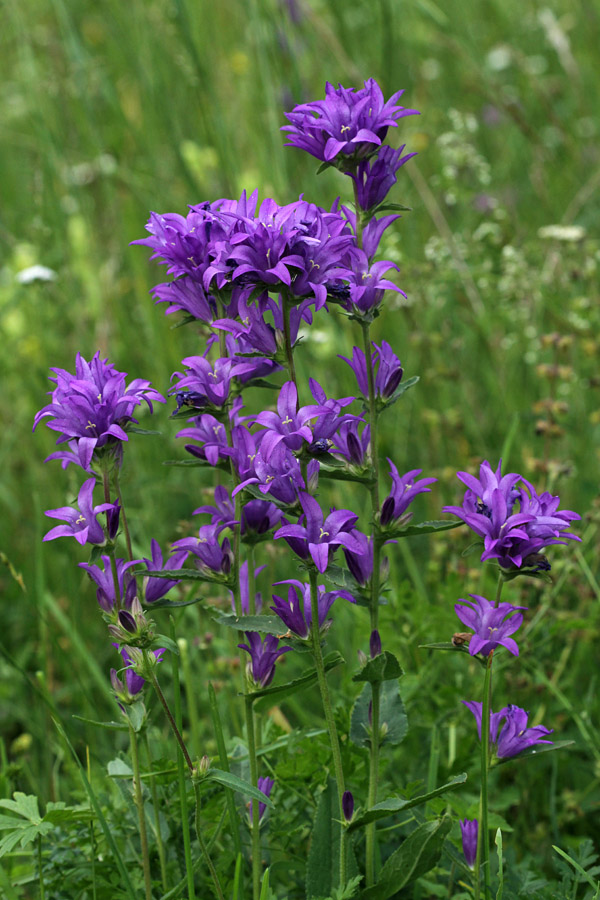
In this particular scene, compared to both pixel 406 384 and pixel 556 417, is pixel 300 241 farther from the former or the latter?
pixel 556 417

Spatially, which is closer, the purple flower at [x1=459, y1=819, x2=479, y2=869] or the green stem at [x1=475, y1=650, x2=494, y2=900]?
the green stem at [x1=475, y1=650, x2=494, y2=900]

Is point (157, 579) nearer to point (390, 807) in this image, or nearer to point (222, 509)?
point (222, 509)

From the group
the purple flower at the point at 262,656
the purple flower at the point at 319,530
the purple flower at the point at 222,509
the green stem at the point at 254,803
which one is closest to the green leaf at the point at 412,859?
the green stem at the point at 254,803

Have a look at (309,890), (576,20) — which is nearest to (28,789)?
(309,890)

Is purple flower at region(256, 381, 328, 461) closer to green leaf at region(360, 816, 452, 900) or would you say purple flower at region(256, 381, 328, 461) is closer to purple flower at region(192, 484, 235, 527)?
purple flower at region(192, 484, 235, 527)

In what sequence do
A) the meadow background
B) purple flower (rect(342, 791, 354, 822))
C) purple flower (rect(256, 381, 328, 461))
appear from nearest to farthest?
1. purple flower (rect(256, 381, 328, 461))
2. purple flower (rect(342, 791, 354, 822))
3. the meadow background

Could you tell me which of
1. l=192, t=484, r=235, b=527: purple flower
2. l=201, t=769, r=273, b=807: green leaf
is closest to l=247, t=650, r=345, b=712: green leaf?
l=201, t=769, r=273, b=807: green leaf
